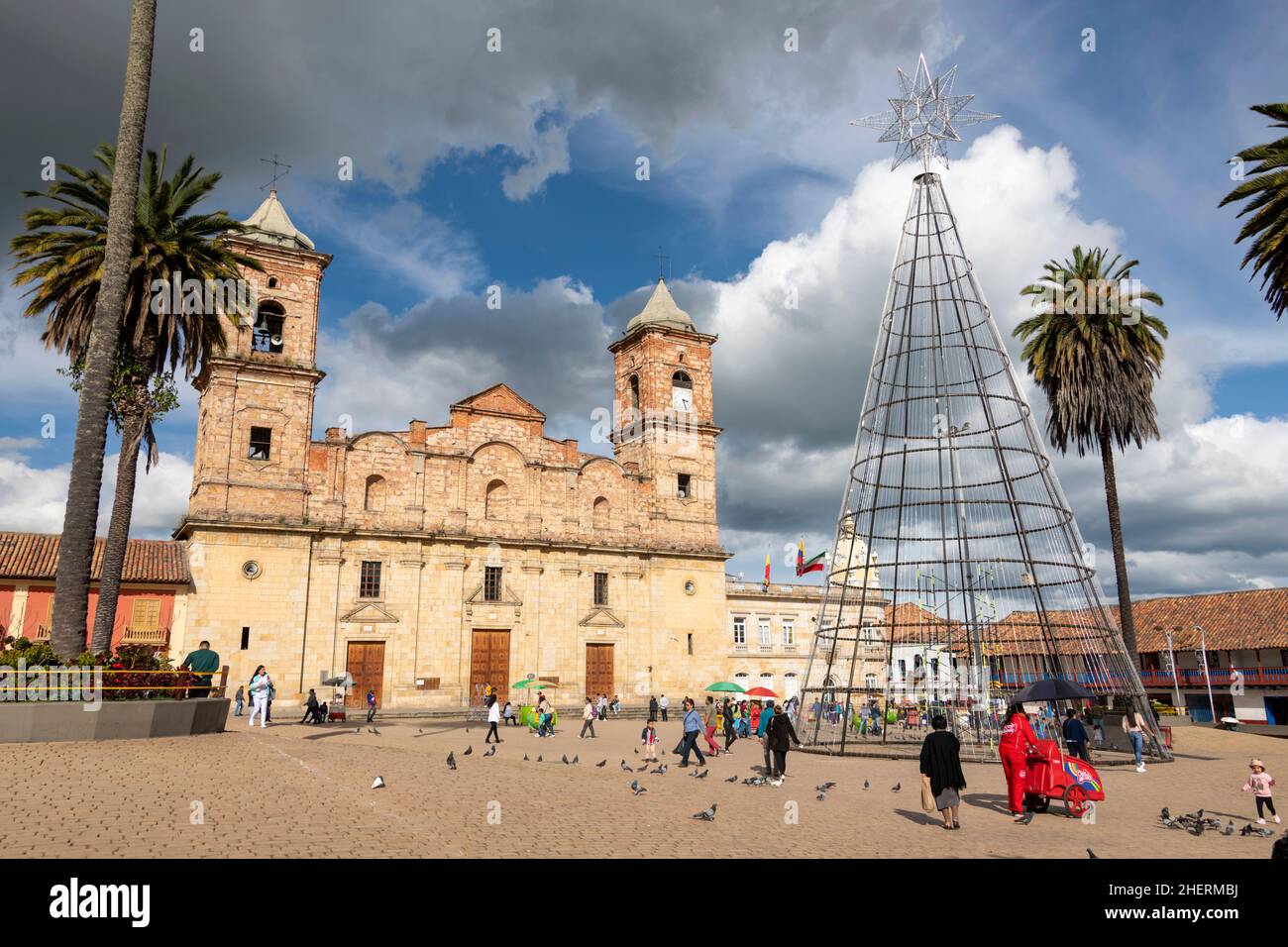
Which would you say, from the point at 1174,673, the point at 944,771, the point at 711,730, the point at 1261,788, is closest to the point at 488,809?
the point at 944,771

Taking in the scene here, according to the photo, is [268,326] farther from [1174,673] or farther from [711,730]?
[1174,673]

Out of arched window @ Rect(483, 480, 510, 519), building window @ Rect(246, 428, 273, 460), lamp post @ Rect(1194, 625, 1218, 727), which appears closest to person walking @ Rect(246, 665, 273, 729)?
building window @ Rect(246, 428, 273, 460)

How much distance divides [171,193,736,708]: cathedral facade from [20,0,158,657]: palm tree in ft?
39.9

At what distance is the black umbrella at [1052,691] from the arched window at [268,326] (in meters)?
32.3

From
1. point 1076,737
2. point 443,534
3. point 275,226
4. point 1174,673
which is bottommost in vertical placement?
point 1076,737

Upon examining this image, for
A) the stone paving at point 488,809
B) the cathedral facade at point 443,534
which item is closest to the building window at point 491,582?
the cathedral facade at point 443,534

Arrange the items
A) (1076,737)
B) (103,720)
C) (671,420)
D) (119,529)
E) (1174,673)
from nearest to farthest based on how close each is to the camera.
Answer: (103,720), (1076,737), (119,529), (671,420), (1174,673)

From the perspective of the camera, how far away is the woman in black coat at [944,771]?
1154 cm

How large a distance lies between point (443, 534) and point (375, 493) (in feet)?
11.6

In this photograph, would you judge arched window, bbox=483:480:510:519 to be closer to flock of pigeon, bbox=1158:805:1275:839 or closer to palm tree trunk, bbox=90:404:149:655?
palm tree trunk, bbox=90:404:149:655

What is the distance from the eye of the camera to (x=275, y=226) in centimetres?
3894

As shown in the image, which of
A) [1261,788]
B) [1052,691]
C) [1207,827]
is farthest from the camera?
[1052,691]
